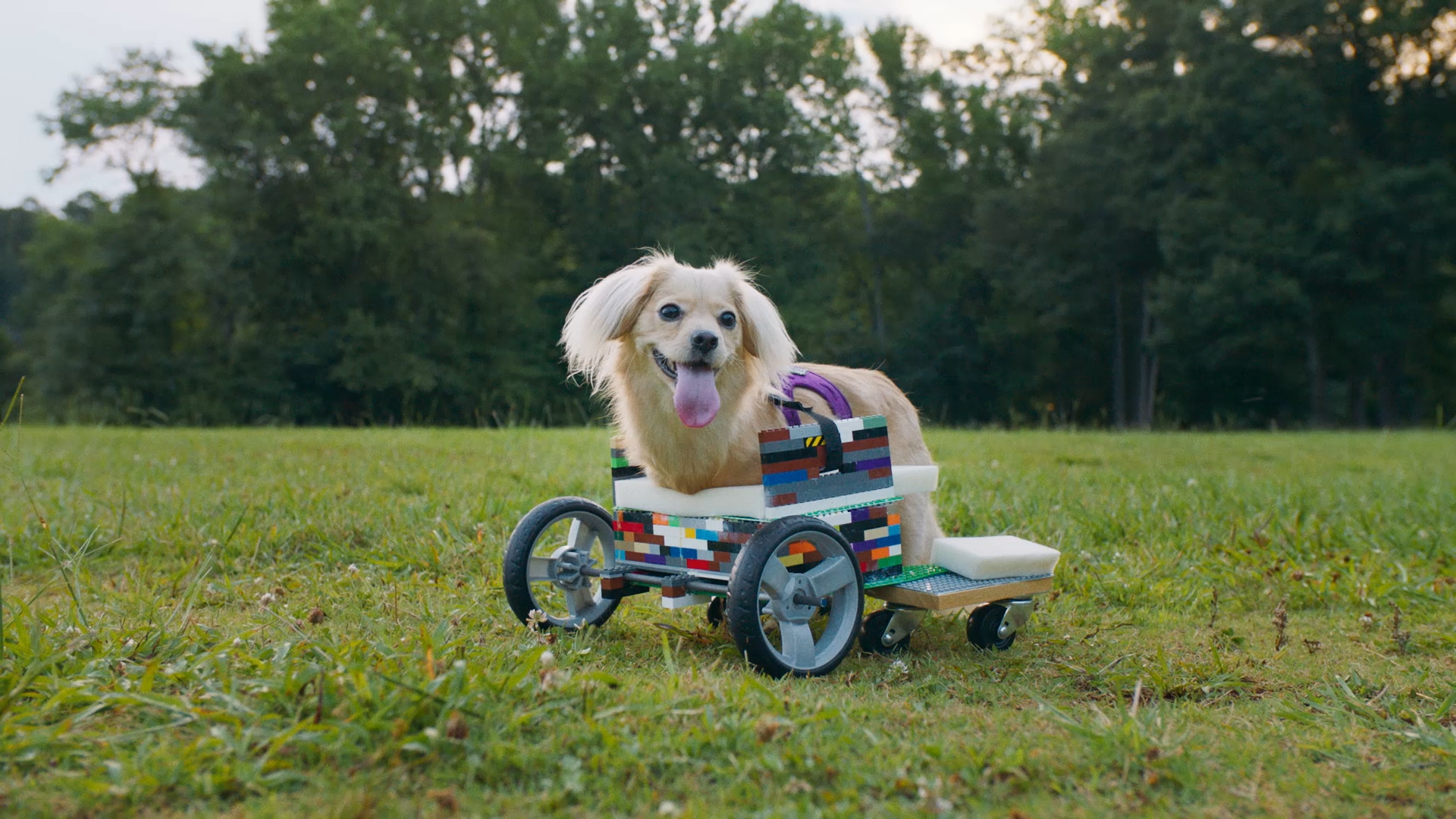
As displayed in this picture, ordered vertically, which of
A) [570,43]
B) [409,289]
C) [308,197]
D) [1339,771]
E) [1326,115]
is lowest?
[1339,771]

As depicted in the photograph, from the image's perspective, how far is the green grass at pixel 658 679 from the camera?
2.29 m

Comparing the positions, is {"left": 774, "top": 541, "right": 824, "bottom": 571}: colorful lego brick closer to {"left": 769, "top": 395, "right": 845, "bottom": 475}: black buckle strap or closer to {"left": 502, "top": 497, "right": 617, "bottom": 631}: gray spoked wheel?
{"left": 769, "top": 395, "right": 845, "bottom": 475}: black buckle strap

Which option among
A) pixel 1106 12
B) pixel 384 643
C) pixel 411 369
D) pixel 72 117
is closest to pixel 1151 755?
pixel 384 643

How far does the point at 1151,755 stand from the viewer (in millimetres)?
2533

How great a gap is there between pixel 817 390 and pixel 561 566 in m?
1.24

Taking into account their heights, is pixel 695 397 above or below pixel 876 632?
above

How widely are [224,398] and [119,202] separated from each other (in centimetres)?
743

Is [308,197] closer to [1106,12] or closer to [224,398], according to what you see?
[224,398]

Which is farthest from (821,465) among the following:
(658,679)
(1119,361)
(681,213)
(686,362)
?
(1119,361)

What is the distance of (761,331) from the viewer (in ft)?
12.4

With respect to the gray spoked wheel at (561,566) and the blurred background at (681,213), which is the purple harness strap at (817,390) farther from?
the blurred background at (681,213)

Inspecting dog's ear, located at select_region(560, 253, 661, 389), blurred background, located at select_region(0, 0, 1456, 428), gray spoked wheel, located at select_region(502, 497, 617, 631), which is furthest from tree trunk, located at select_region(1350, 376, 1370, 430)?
dog's ear, located at select_region(560, 253, 661, 389)

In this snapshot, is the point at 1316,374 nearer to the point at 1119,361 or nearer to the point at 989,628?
the point at 1119,361

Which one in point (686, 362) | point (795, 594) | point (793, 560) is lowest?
point (795, 594)
